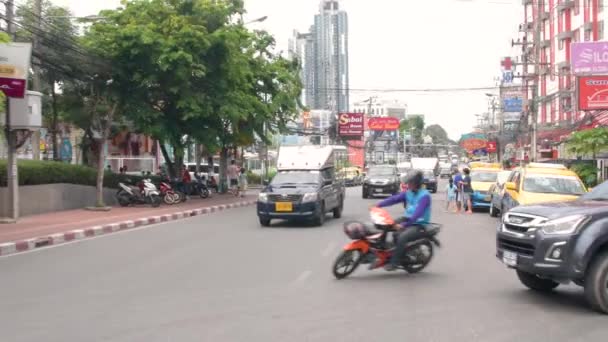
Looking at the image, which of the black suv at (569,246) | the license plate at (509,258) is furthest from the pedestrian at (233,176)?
the black suv at (569,246)

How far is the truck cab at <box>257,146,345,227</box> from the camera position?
56.9ft

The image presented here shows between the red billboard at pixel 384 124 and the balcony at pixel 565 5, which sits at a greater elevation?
the balcony at pixel 565 5

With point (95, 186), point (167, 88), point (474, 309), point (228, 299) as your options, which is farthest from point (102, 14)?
point (474, 309)

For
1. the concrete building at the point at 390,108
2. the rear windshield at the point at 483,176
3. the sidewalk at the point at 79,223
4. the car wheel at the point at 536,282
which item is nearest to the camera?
the car wheel at the point at 536,282

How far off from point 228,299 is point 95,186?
18.1 meters

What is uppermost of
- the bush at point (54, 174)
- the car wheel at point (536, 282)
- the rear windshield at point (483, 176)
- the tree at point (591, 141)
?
the tree at point (591, 141)

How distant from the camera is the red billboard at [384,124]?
80.2m

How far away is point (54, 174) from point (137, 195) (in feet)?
12.6

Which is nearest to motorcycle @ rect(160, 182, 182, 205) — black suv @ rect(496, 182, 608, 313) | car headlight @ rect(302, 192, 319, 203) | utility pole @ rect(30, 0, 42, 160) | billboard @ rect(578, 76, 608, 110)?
utility pole @ rect(30, 0, 42, 160)

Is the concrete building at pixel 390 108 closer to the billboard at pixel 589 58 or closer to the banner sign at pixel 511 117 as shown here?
the banner sign at pixel 511 117

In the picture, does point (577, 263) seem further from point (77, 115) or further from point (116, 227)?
point (77, 115)

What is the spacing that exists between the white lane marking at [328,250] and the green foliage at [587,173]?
56.7 ft

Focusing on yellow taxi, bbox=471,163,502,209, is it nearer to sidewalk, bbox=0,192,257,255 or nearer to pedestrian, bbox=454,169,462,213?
pedestrian, bbox=454,169,462,213

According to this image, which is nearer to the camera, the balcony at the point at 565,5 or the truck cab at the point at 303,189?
the truck cab at the point at 303,189
